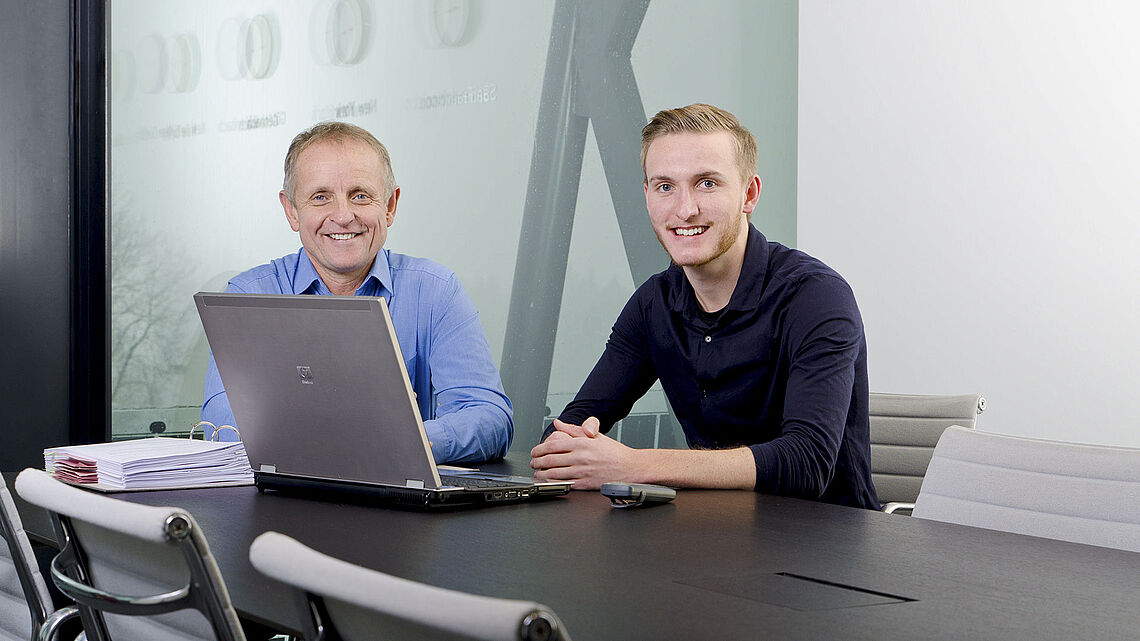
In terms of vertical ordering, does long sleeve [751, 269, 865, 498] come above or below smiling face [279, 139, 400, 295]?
below

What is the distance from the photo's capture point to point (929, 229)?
5.27 metres

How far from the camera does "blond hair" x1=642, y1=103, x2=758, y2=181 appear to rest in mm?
2420

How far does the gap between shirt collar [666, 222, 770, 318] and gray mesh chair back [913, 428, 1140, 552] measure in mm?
522

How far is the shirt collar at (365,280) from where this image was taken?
2.61 m

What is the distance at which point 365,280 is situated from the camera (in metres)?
2.65

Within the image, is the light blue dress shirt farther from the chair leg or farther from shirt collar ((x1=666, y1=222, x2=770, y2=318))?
the chair leg

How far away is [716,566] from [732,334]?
1.12 metres

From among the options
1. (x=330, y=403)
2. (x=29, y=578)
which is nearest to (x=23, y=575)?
(x=29, y=578)

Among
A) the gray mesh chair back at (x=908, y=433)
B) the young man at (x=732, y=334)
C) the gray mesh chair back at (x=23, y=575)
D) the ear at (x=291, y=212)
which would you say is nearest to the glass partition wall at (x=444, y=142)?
the ear at (x=291, y=212)

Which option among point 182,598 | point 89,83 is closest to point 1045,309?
point 89,83

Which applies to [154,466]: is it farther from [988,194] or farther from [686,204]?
[988,194]

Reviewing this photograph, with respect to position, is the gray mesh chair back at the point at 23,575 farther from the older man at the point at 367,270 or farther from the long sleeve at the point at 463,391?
the older man at the point at 367,270

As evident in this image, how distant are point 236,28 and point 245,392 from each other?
84.8 inches

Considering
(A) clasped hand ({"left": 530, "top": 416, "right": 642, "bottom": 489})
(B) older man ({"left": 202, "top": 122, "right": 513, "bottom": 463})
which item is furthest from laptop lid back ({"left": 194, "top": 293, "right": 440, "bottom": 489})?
(B) older man ({"left": 202, "top": 122, "right": 513, "bottom": 463})
